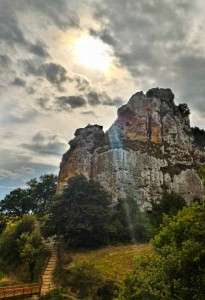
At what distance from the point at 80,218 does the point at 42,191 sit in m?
42.2

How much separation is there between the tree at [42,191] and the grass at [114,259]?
136ft

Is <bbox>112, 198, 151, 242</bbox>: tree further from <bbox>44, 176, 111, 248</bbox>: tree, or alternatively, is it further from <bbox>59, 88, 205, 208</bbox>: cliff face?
<bbox>59, 88, 205, 208</bbox>: cliff face

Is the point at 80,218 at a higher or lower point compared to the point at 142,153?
lower

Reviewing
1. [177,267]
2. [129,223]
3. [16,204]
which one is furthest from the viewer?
[16,204]

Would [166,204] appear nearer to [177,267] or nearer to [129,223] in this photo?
[129,223]

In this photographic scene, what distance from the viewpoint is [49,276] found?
41.8 meters

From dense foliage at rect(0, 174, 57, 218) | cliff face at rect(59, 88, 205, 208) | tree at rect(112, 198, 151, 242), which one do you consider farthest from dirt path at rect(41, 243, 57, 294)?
dense foliage at rect(0, 174, 57, 218)

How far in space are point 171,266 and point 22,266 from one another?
110 ft

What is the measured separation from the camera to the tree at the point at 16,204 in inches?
3354

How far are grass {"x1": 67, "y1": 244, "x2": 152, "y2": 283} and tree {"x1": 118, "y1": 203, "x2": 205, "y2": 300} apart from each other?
12.8m

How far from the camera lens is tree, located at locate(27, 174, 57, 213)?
89312mm

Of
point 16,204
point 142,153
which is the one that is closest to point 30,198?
point 16,204

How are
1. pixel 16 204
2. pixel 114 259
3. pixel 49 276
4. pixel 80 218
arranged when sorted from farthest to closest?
pixel 16 204 → pixel 80 218 → pixel 114 259 → pixel 49 276

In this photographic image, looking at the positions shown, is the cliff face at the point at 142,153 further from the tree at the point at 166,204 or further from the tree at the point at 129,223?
the tree at the point at 129,223
